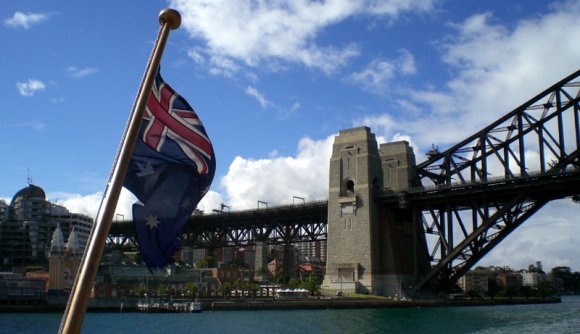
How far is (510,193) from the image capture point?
294 ft

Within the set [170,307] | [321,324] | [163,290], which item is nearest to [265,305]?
[170,307]

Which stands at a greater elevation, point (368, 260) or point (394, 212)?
point (394, 212)

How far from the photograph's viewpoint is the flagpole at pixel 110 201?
8312mm

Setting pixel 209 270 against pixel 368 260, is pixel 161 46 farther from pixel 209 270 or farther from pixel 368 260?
pixel 209 270

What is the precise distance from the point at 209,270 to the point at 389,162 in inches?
2415

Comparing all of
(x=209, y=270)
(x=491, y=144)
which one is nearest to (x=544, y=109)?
(x=491, y=144)

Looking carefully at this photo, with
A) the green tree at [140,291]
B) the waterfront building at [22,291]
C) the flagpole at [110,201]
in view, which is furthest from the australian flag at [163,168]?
the green tree at [140,291]

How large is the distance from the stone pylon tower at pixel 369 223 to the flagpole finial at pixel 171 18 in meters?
90.8

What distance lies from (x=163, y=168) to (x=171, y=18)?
2.75 metres

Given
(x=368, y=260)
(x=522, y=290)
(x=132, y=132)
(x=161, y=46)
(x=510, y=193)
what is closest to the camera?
(x=132, y=132)

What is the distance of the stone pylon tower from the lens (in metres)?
99.6

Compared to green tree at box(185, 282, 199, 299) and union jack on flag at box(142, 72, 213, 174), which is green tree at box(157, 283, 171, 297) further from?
union jack on flag at box(142, 72, 213, 174)

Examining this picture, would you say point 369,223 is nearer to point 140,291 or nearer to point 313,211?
point 313,211

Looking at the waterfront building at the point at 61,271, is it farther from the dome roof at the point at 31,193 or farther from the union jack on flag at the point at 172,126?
the union jack on flag at the point at 172,126
